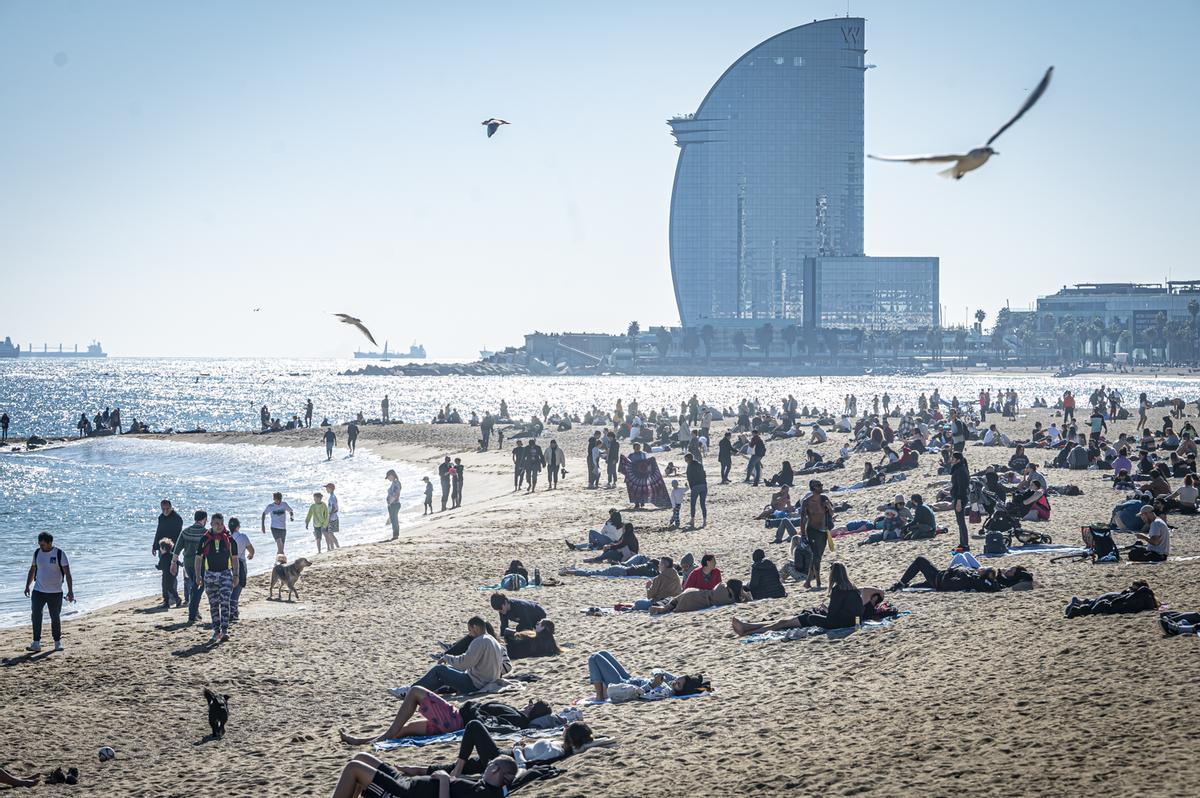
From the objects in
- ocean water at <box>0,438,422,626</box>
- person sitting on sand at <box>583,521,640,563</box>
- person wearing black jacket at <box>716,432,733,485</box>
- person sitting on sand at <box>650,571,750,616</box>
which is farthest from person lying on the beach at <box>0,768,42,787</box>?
person wearing black jacket at <box>716,432,733,485</box>

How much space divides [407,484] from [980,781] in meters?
33.7

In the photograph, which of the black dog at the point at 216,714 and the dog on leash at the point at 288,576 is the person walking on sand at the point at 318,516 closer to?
the dog on leash at the point at 288,576

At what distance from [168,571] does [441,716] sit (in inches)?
317

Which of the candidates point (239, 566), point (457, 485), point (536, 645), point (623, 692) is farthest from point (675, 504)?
point (623, 692)

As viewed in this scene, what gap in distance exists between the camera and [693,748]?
824 centimetres

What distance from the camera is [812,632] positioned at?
1144cm

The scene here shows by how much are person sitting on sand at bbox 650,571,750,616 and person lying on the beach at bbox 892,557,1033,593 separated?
1.86 m

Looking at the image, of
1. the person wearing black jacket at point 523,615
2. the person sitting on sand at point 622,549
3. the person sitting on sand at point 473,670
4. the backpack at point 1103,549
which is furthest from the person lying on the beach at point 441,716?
the person sitting on sand at point 622,549

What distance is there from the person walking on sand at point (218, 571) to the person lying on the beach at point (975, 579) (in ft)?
26.0

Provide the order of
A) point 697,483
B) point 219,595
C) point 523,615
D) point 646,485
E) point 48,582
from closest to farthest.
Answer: point 523,615 < point 48,582 < point 219,595 < point 697,483 < point 646,485

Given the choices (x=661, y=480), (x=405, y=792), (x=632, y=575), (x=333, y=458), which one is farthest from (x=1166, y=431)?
(x=333, y=458)

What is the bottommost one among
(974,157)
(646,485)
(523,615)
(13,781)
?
(13,781)

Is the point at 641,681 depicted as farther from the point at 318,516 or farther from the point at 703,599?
the point at 318,516

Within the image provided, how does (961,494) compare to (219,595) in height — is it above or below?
above
